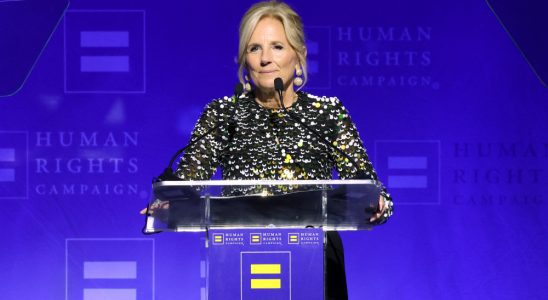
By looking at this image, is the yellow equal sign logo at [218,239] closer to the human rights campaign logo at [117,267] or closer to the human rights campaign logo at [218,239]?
the human rights campaign logo at [218,239]

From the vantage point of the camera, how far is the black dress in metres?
2.44

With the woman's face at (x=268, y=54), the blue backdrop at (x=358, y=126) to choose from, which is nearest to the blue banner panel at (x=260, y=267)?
the woman's face at (x=268, y=54)

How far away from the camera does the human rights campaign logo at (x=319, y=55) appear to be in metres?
3.95

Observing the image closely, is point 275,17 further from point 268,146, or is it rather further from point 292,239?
point 292,239

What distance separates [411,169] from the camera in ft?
13.0

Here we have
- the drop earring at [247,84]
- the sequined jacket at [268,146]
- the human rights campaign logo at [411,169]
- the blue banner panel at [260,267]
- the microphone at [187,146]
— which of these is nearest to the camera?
the blue banner panel at [260,267]

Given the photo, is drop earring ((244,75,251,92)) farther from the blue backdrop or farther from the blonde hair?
the blue backdrop

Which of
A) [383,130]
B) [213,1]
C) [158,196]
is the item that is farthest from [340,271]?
[213,1]

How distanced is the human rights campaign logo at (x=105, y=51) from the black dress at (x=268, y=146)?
155cm

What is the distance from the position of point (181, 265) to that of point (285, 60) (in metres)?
1.78

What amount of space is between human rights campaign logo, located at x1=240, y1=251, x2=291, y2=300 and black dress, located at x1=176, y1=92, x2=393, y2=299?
610 millimetres

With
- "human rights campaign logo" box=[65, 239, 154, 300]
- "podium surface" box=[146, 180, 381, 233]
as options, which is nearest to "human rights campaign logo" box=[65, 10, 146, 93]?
"human rights campaign logo" box=[65, 239, 154, 300]

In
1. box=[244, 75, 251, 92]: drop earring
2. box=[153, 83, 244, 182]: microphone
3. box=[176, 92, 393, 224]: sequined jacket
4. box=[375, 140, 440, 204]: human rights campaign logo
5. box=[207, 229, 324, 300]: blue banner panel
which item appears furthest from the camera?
box=[375, 140, 440, 204]: human rights campaign logo

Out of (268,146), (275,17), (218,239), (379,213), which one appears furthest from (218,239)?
(275,17)
